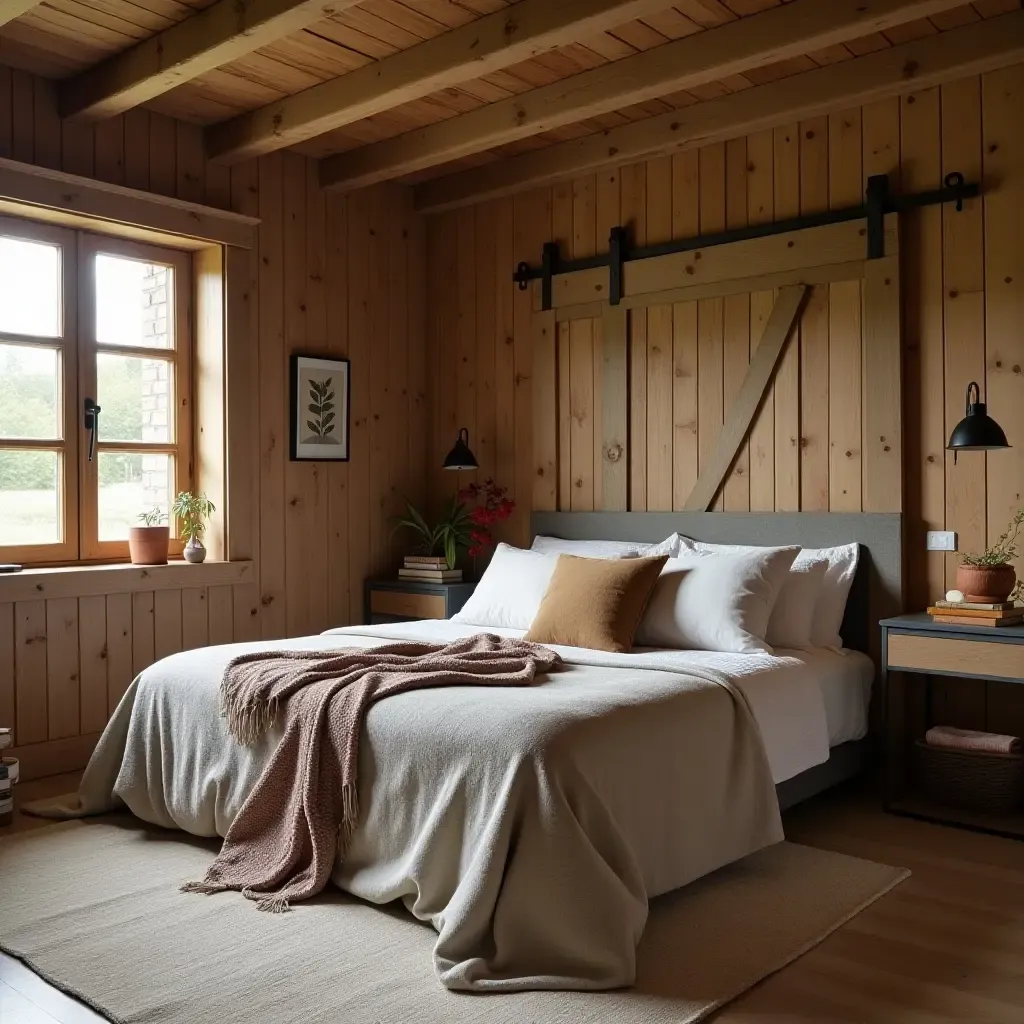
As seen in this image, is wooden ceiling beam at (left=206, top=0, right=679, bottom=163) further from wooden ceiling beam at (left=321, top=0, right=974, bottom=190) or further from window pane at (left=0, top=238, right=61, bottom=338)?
window pane at (left=0, top=238, right=61, bottom=338)

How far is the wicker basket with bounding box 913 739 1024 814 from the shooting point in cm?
371

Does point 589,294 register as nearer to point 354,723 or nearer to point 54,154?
point 54,154

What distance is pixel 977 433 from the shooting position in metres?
3.68

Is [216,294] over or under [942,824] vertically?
over

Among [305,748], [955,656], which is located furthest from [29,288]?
[955,656]

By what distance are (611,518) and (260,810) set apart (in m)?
2.40

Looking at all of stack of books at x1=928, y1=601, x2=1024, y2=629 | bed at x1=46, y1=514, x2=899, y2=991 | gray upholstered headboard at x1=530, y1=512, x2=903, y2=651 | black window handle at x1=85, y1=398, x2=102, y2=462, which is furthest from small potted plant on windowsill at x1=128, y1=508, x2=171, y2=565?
stack of books at x1=928, y1=601, x2=1024, y2=629

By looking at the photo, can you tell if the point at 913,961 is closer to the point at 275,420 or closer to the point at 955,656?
the point at 955,656

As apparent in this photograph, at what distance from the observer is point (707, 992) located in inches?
95.9

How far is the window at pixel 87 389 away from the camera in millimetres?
4355

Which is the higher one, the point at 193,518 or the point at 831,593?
the point at 193,518

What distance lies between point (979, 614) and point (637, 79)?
2.34m

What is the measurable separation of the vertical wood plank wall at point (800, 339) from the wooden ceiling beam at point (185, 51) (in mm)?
1955

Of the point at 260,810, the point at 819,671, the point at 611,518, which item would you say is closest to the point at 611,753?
the point at 260,810
